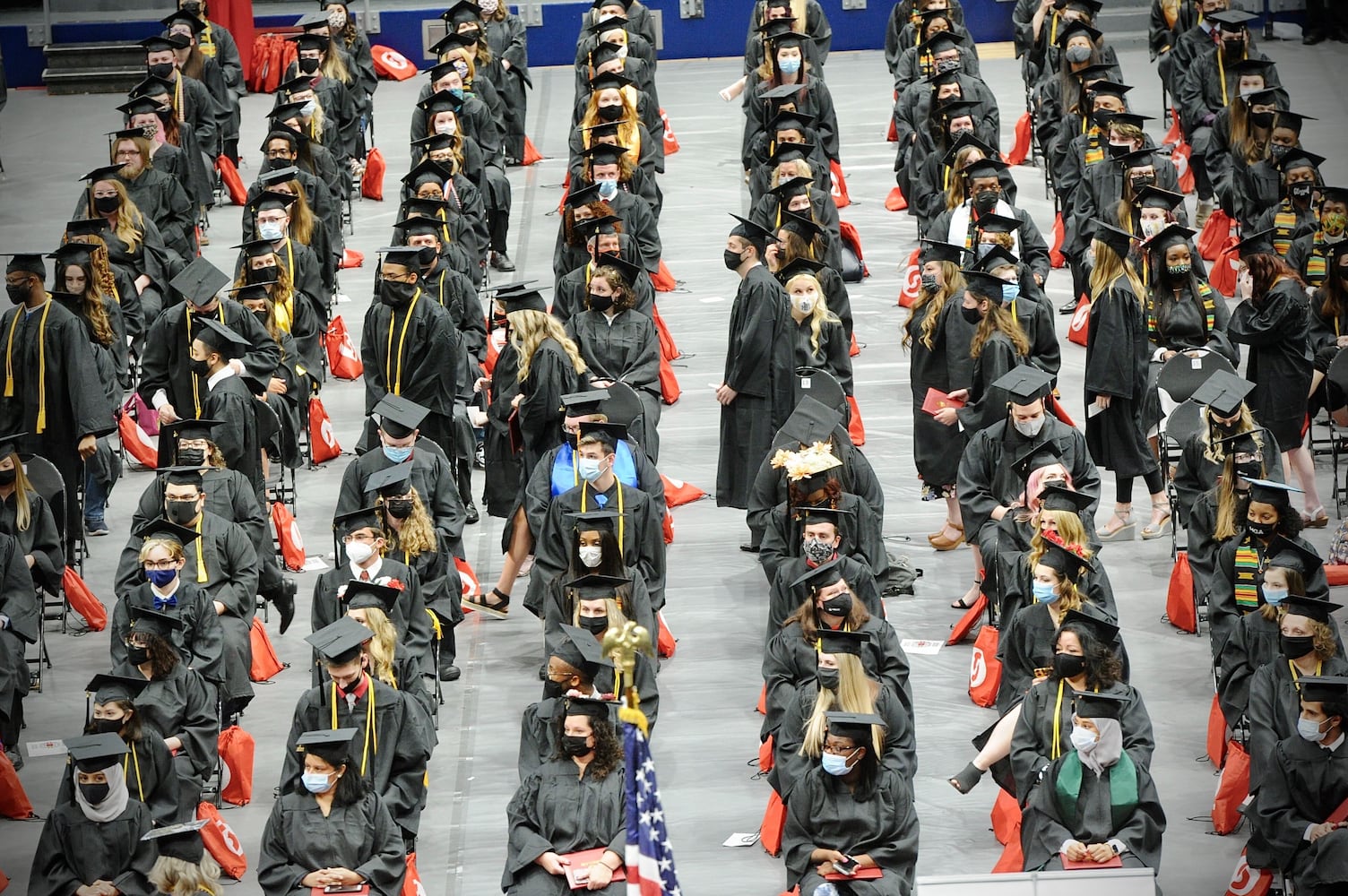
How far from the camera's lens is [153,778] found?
379 inches

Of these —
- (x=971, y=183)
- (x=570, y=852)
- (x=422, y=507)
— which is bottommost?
(x=570, y=852)

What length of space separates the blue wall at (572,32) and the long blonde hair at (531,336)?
11617 millimetres

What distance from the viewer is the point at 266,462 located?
42.6 ft

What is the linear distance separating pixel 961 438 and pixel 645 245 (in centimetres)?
364

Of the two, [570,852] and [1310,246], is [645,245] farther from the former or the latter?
[570,852]

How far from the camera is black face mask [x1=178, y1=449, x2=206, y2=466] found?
451 inches

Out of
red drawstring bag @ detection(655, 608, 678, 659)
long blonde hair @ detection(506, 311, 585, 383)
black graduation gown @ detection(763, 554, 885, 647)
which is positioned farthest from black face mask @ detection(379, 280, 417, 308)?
black graduation gown @ detection(763, 554, 885, 647)

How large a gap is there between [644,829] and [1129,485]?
251 inches

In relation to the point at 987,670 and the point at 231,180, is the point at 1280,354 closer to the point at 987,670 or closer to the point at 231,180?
the point at 987,670

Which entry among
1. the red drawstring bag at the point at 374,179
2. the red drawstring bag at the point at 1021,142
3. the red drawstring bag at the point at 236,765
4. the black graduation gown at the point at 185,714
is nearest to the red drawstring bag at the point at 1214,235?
the red drawstring bag at the point at 1021,142

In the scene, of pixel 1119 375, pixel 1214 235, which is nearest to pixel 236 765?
pixel 1119 375

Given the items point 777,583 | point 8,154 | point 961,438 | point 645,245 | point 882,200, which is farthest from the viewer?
point 8,154

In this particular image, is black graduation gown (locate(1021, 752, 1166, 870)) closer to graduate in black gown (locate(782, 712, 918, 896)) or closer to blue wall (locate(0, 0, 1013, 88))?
graduate in black gown (locate(782, 712, 918, 896))

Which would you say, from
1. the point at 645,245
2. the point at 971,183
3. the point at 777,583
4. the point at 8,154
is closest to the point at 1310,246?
the point at 971,183
